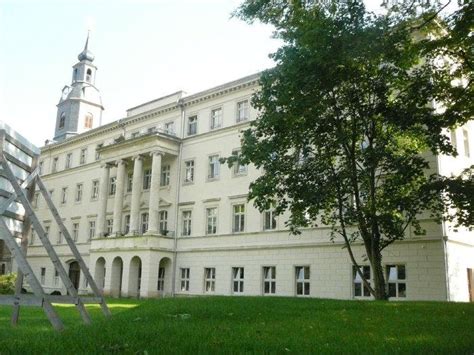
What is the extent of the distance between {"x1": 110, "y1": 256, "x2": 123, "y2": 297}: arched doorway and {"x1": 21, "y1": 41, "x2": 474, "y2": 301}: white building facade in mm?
79

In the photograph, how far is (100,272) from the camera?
130 feet

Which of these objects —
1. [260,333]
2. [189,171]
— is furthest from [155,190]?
[260,333]

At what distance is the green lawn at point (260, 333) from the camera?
5.73 m

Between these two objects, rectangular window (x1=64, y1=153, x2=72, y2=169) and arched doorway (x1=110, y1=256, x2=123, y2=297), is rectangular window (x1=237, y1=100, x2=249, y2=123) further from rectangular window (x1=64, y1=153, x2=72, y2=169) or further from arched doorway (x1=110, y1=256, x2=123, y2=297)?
rectangular window (x1=64, y1=153, x2=72, y2=169)

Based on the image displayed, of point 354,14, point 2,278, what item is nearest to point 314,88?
point 354,14

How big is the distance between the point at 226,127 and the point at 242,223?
710 centimetres

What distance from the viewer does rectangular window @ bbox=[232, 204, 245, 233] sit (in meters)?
33.0

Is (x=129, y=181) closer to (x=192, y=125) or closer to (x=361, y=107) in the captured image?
(x=192, y=125)

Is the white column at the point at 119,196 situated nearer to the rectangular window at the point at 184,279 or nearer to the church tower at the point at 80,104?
the rectangular window at the point at 184,279

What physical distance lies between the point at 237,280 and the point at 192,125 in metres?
12.8

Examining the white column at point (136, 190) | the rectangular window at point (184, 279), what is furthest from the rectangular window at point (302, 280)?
the white column at point (136, 190)

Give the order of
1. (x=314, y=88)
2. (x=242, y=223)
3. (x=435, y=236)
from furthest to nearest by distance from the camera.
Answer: (x=242, y=223)
(x=435, y=236)
(x=314, y=88)

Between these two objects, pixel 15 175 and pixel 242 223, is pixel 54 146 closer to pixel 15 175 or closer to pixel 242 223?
pixel 242 223

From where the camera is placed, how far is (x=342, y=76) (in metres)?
16.8
